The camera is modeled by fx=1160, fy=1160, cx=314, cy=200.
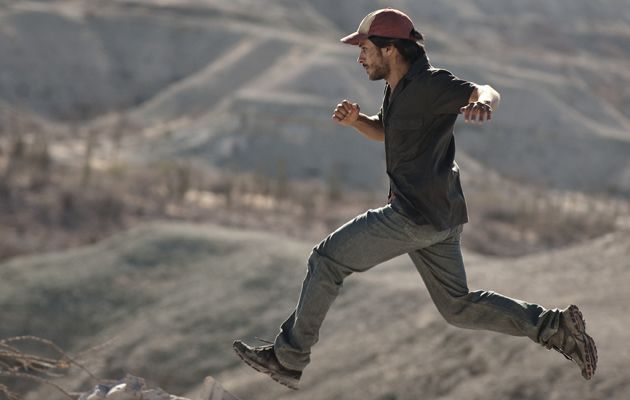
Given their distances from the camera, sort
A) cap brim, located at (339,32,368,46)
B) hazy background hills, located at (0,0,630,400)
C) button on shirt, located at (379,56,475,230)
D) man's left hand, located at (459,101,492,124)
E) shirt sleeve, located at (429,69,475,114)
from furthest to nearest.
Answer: hazy background hills, located at (0,0,630,400) → cap brim, located at (339,32,368,46) → button on shirt, located at (379,56,475,230) → shirt sleeve, located at (429,69,475,114) → man's left hand, located at (459,101,492,124)

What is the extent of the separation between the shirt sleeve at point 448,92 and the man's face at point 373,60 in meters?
0.28

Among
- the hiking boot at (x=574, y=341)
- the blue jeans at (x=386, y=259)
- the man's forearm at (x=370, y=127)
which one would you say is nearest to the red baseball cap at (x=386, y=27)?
the man's forearm at (x=370, y=127)

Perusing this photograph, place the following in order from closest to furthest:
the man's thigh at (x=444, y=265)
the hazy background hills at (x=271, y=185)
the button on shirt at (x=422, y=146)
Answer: the button on shirt at (x=422, y=146) → the man's thigh at (x=444, y=265) → the hazy background hills at (x=271, y=185)

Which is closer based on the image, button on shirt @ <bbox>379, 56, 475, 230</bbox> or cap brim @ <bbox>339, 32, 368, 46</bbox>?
button on shirt @ <bbox>379, 56, 475, 230</bbox>

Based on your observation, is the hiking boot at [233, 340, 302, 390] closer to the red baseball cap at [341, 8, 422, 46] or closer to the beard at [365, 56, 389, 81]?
the beard at [365, 56, 389, 81]

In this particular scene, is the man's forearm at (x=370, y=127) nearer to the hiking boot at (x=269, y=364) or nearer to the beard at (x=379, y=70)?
the beard at (x=379, y=70)

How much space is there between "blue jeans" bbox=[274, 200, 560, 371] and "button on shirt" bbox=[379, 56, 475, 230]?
0.28 ft

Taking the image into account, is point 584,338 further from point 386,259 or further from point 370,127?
point 370,127

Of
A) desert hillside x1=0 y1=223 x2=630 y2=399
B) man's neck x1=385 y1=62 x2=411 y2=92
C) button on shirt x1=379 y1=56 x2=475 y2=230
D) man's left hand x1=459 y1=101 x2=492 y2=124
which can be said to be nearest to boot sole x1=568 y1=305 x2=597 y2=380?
button on shirt x1=379 y1=56 x2=475 y2=230

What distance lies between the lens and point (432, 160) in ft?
17.0

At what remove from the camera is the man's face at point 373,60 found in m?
5.29

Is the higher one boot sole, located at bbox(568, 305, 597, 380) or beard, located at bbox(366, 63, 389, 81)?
beard, located at bbox(366, 63, 389, 81)

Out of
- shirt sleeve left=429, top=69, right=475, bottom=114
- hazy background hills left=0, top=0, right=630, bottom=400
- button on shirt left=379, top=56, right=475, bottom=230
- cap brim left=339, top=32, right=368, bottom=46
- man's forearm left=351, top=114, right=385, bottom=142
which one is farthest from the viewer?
hazy background hills left=0, top=0, right=630, bottom=400

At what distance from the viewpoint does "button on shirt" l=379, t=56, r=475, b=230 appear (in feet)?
16.8
